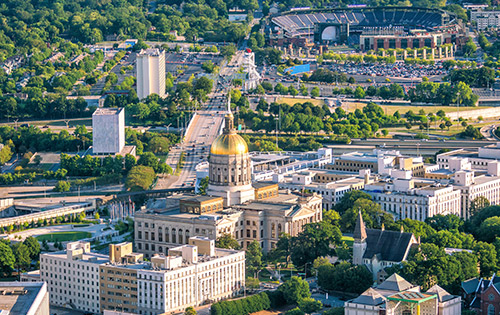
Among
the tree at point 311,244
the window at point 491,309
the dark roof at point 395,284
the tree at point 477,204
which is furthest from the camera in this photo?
the tree at point 477,204

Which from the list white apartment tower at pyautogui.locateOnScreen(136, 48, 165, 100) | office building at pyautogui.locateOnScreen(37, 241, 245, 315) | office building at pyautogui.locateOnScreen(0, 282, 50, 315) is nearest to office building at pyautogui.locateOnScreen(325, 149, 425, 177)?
office building at pyautogui.locateOnScreen(37, 241, 245, 315)

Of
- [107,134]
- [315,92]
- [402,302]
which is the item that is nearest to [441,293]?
[402,302]

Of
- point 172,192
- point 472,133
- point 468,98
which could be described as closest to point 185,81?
point 468,98

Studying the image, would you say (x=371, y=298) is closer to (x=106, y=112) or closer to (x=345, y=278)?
(x=345, y=278)

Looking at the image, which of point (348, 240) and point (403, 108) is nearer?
point (348, 240)

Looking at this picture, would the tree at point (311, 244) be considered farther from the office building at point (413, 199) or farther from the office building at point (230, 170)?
the office building at point (413, 199)

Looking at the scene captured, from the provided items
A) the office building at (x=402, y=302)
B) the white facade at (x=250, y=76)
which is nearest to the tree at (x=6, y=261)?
the office building at (x=402, y=302)

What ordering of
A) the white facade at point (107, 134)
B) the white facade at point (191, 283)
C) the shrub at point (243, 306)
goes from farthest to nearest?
1. the white facade at point (107, 134)
2. the white facade at point (191, 283)
3. the shrub at point (243, 306)
